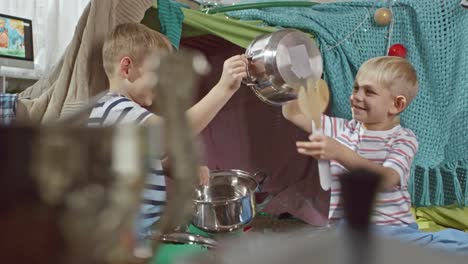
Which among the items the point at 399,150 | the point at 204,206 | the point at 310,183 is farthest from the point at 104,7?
the point at 310,183

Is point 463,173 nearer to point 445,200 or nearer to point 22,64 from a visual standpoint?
point 445,200

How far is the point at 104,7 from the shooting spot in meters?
0.85

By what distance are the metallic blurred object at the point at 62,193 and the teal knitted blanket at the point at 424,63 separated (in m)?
1.08

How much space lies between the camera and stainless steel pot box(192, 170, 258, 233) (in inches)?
31.2

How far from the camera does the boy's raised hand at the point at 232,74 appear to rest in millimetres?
680

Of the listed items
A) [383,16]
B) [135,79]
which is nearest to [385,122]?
[383,16]

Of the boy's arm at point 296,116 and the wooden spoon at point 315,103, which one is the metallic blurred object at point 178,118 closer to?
the wooden spoon at point 315,103

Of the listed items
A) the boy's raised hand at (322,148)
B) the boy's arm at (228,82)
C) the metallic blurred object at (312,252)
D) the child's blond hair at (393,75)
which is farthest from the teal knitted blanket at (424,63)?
the metallic blurred object at (312,252)

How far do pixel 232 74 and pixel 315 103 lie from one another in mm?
264

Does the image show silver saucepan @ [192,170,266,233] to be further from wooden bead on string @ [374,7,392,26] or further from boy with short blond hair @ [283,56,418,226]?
wooden bead on string @ [374,7,392,26]

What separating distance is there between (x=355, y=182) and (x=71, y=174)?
5 centimetres

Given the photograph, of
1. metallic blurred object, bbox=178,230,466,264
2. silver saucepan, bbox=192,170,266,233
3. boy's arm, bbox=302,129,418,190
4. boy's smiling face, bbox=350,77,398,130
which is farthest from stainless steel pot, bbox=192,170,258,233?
metallic blurred object, bbox=178,230,466,264

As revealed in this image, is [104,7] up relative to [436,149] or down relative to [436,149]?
up

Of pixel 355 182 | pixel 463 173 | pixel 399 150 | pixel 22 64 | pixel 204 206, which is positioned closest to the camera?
pixel 355 182
